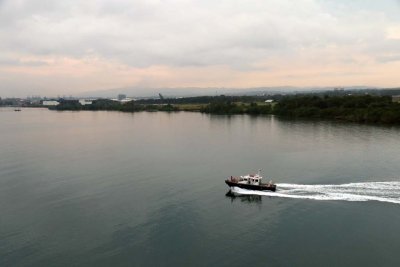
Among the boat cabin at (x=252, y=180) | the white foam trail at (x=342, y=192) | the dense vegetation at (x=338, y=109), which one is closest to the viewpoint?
the white foam trail at (x=342, y=192)

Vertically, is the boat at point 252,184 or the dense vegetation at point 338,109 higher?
the dense vegetation at point 338,109

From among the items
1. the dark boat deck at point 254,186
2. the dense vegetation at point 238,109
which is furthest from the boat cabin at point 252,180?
the dense vegetation at point 238,109

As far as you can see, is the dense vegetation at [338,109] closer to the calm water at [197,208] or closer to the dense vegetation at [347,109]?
the dense vegetation at [347,109]

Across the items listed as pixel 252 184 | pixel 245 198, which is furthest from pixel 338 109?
pixel 245 198

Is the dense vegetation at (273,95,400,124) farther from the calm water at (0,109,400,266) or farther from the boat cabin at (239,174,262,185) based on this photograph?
the boat cabin at (239,174,262,185)

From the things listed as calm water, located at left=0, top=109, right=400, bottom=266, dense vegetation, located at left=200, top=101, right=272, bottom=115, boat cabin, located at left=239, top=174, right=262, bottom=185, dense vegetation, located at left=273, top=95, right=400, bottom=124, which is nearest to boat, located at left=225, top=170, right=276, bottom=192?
boat cabin, located at left=239, top=174, right=262, bottom=185

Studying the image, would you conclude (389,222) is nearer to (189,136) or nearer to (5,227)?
(5,227)
